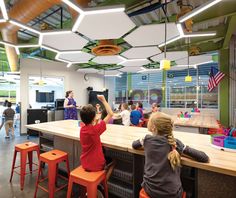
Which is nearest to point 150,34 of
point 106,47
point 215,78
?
point 106,47

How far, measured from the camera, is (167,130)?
131cm

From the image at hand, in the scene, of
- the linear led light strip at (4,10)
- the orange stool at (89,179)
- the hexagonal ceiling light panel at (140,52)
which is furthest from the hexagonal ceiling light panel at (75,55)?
the orange stool at (89,179)

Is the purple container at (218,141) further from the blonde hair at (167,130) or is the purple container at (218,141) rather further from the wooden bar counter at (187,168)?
the blonde hair at (167,130)

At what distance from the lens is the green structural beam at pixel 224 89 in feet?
18.7

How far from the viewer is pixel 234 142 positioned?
1478mm

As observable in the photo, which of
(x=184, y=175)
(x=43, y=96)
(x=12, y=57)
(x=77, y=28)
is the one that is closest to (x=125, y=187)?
(x=184, y=175)

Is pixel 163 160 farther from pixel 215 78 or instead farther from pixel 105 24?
pixel 215 78

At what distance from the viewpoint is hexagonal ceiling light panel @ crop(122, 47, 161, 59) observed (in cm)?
440

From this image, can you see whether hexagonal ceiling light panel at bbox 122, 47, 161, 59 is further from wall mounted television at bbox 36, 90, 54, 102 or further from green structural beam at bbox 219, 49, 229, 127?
wall mounted television at bbox 36, 90, 54, 102

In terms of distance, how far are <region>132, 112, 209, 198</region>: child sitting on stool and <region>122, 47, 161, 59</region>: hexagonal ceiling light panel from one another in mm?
3431

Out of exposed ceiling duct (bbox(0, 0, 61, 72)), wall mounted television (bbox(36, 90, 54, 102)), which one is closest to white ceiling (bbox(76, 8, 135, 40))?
exposed ceiling duct (bbox(0, 0, 61, 72))

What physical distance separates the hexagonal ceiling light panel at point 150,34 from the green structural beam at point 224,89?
3.41 metres

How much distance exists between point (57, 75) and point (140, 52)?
4.53 meters

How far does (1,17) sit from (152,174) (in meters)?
3.32
